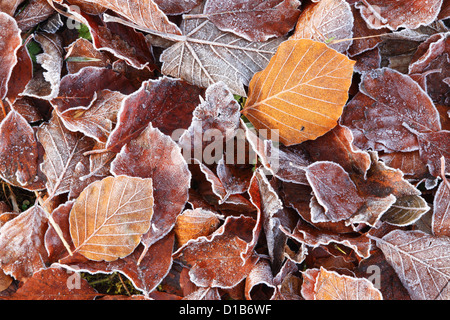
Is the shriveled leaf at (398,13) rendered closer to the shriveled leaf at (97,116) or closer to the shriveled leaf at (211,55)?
the shriveled leaf at (211,55)

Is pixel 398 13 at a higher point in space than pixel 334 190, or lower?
higher

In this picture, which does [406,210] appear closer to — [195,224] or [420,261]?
[420,261]

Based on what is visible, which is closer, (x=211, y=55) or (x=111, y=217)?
(x=111, y=217)

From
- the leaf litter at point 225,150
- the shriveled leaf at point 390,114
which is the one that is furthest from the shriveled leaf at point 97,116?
the shriveled leaf at point 390,114

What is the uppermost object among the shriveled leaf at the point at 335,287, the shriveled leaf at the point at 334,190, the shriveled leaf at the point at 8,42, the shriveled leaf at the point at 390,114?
the shriveled leaf at the point at 8,42

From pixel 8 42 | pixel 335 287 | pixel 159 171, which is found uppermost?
pixel 8 42

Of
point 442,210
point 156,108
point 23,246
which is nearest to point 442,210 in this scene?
point 442,210

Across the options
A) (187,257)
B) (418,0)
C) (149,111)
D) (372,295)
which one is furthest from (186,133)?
(418,0)
